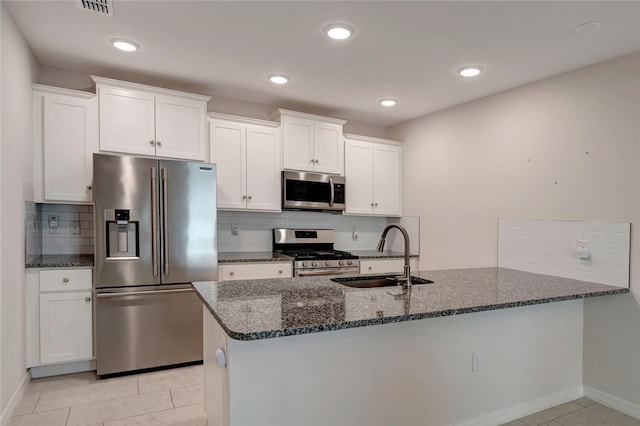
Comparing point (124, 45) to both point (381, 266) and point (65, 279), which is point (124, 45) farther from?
point (381, 266)

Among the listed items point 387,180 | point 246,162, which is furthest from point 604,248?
point 246,162

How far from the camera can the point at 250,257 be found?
361 cm

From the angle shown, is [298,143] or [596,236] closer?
[596,236]

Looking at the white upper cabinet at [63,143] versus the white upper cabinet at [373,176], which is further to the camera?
the white upper cabinet at [373,176]

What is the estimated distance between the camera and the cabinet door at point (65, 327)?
9.16ft

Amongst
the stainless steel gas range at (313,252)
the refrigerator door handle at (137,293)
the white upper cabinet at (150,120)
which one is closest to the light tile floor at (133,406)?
the refrigerator door handle at (137,293)

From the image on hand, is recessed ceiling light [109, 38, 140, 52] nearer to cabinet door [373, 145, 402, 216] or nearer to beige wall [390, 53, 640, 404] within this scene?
cabinet door [373, 145, 402, 216]

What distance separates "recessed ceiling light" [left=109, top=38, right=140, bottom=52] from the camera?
257cm

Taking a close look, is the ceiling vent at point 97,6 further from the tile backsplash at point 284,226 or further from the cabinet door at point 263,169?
the tile backsplash at point 284,226

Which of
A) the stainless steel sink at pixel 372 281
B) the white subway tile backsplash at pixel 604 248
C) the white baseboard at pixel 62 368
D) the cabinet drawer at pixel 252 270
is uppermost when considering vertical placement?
the white subway tile backsplash at pixel 604 248

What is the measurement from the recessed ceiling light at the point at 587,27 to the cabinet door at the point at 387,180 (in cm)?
238

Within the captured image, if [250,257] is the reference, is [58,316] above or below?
below

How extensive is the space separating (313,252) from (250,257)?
2.32 feet

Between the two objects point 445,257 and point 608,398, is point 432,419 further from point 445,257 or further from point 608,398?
point 445,257
